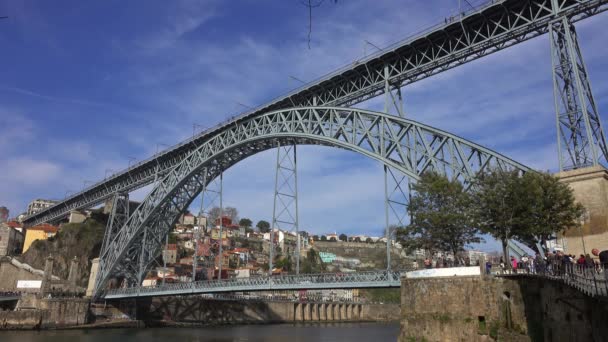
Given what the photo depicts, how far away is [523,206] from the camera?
18.6 metres

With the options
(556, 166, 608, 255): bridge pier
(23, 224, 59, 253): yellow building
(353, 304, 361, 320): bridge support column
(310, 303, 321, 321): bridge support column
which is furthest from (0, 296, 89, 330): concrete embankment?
(353, 304, 361, 320): bridge support column

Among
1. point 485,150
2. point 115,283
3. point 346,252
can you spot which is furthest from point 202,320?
point 346,252

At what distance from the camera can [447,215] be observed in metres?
21.7

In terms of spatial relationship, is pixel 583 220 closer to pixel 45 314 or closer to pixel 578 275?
pixel 578 275

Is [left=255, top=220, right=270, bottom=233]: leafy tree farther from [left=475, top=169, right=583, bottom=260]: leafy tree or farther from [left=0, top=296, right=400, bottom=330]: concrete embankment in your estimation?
[left=475, top=169, right=583, bottom=260]: leafy tree

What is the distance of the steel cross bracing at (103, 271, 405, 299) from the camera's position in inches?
890

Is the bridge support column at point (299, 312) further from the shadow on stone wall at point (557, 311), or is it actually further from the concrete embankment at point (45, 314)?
the shadow on stone wall at point (557, 311)

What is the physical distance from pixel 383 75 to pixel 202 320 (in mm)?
37262

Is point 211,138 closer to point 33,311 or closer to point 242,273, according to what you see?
point 33,311

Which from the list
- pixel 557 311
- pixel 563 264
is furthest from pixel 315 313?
pixel 563 264

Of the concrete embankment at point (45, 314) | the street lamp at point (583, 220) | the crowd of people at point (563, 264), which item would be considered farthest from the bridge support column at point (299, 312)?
the street lamp at point (583, 220)

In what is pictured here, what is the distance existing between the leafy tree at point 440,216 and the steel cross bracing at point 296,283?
2.39 meters

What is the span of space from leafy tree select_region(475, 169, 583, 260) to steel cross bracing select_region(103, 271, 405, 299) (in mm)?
4283

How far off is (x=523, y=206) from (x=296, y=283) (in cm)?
1242
